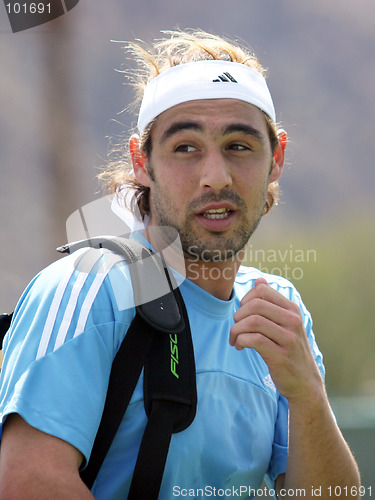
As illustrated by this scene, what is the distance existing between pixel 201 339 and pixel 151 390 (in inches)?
14.4

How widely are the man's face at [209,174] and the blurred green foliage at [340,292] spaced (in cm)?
272

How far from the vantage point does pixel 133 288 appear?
200cm

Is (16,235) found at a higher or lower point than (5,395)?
higher

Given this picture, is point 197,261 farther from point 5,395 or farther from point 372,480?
point 372,480

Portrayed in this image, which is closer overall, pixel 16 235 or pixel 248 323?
pixel 248 323

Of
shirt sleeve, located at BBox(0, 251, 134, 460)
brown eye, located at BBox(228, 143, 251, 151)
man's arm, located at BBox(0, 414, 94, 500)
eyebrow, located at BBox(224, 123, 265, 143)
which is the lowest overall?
man's arm, located at BBox(0, 414, 94, 500)

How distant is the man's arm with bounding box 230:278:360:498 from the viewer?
2.07 meters

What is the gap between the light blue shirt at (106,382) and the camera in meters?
1.81

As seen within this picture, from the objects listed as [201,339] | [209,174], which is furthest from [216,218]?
[201,339]

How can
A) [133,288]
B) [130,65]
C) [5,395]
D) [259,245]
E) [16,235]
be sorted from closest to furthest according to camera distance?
[5,395]
[133,288]
[16,235]
[259,245]
[130,65]

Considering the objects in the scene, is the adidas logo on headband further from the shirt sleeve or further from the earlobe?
the shirt sleeve

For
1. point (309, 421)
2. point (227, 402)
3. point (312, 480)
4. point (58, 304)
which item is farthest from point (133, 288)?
point (312, 480)

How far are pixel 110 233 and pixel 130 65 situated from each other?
201 inches

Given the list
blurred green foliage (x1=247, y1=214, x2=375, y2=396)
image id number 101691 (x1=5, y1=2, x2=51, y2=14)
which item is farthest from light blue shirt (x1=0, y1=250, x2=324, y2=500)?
image id number 101691 (x1=5, y1=2, x2=51, y2=14)
